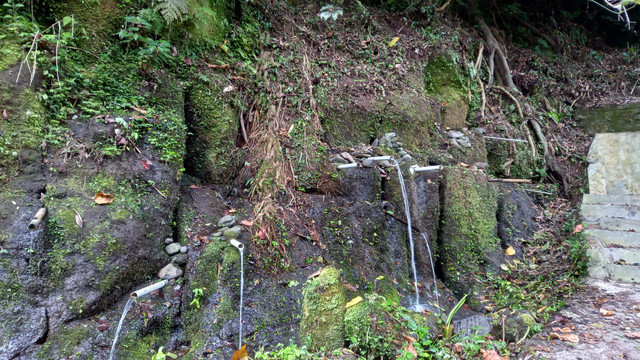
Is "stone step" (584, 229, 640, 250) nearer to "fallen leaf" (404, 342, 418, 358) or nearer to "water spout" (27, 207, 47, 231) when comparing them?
"fallen leaf" (404, 342, 418, 358)

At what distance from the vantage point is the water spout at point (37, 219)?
10.4 ft

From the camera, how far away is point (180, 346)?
3480mm

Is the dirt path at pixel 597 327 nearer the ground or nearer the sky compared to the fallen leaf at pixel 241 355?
nearer the ground

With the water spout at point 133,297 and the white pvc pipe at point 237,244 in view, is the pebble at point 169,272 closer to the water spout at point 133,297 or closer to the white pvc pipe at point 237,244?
the water spout at point 133,297

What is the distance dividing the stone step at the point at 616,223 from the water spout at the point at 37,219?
27.4 feet

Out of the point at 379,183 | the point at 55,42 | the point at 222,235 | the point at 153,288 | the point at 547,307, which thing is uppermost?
the point at 55,42

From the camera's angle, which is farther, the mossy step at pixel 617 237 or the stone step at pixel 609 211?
the stone step at pixel 609 211

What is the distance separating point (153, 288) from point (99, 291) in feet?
1.56

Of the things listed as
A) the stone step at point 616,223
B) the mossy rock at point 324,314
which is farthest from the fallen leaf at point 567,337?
the stone step at point 616,223

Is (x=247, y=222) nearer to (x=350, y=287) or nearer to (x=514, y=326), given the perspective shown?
(x=350, y=287)

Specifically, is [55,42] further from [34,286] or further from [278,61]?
[278,61]

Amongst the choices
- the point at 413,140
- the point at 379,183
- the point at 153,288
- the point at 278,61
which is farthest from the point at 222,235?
the point at 413,140

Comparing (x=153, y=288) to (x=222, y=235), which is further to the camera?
(x=222, y=235)

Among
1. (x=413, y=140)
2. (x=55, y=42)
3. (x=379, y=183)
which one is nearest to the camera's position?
(x=55, y=42)
